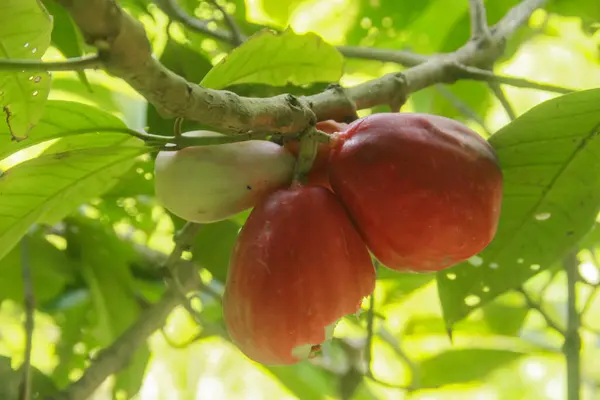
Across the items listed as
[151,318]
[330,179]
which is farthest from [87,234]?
[330,179]

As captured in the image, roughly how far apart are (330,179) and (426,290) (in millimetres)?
566

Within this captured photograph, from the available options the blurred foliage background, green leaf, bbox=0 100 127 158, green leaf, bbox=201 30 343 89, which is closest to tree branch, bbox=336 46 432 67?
the blurred foliage background

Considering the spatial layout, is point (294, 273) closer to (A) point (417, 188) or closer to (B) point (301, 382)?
(A) point (417, 188)

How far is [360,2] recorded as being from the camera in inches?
25.8

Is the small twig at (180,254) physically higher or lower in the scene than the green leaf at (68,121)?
lower

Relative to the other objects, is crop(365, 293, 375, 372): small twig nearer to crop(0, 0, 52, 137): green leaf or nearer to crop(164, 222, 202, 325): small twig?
crop(164, 222, 202, 325): small twig

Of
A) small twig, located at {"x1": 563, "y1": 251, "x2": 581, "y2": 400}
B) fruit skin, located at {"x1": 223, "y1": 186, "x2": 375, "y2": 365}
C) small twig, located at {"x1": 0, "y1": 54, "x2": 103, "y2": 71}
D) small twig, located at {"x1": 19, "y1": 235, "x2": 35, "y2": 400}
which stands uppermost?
small twig, located at {"x1": 0, "y1": 54, "x2": 103, "y2": 71}

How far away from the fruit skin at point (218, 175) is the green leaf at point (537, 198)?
0.12m

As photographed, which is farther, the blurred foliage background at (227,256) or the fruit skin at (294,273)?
the blurred foliage background at (227,256)

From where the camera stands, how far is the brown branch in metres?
0.16

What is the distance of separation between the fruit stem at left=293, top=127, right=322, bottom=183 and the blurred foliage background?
14 cm

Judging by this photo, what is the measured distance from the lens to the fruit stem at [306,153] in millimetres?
288

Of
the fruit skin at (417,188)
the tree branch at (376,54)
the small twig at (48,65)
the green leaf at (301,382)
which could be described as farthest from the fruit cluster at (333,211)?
the green leaf at (301,382)

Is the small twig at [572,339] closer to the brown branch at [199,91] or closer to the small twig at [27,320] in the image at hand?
the brown branch at [199,91]
